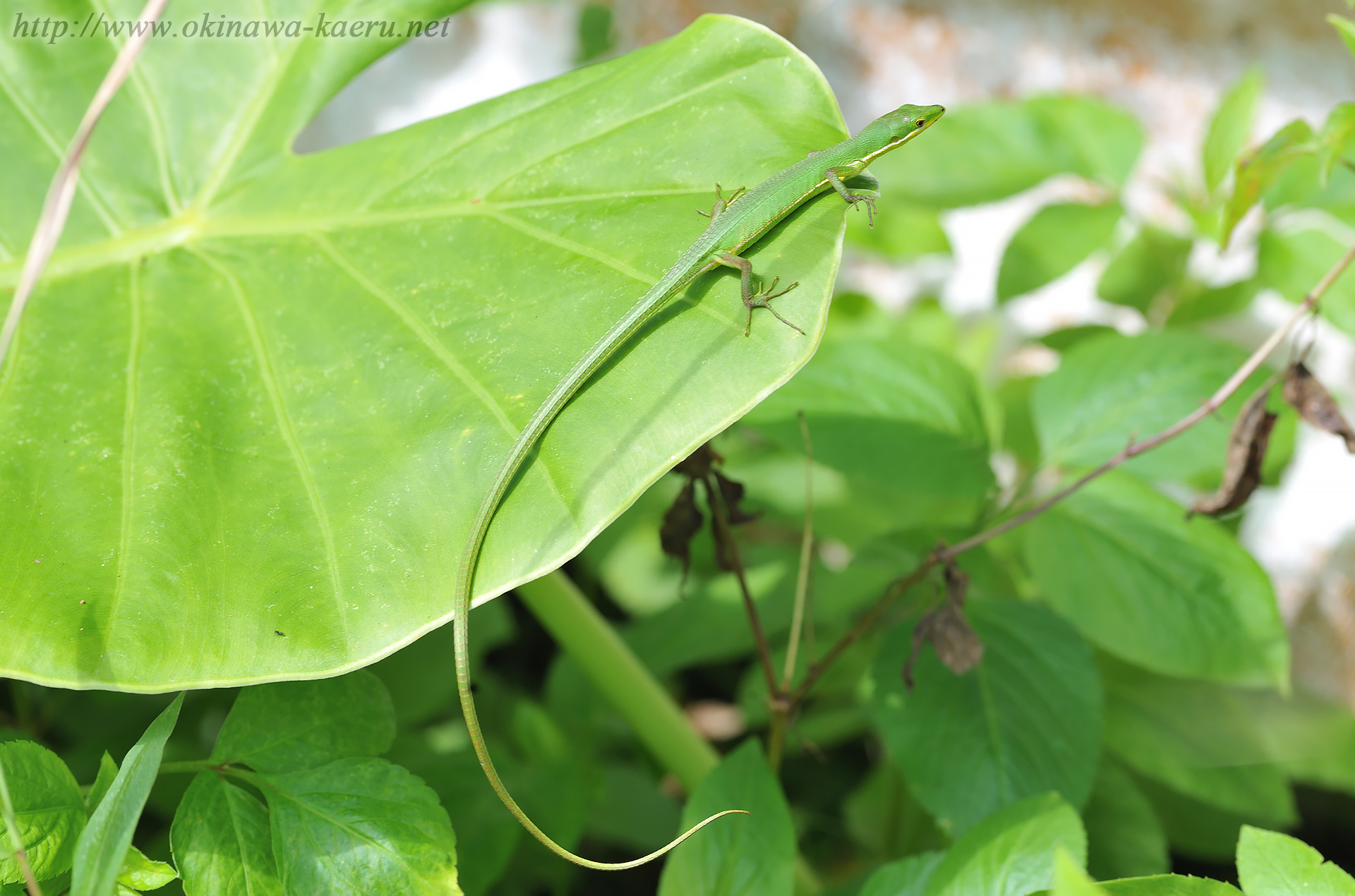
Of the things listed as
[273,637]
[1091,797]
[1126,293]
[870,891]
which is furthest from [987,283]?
[273,637]

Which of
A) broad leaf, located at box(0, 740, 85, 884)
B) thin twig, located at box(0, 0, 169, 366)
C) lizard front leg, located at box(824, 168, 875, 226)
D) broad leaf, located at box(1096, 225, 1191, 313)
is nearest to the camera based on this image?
thin twig, located at box(0, 0, 169, 366)

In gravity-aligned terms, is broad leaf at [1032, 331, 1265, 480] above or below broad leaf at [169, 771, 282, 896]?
below

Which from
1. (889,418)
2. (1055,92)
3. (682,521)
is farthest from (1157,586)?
(1055,92)

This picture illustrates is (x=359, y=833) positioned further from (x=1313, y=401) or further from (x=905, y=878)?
(x=1313, y=401)

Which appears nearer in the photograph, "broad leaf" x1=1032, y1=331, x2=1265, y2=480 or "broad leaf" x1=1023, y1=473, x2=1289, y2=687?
"broad leaf" x1=1023, y1=473, x2=1289, y2=687

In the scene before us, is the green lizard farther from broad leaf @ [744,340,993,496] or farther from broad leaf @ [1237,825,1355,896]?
broad leaf @ [1237,825,1355,896]

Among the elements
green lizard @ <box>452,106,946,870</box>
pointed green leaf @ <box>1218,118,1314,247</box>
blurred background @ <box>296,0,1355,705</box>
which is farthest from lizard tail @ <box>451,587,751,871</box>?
blurred background @ <box>296,0,1355,705</box>
